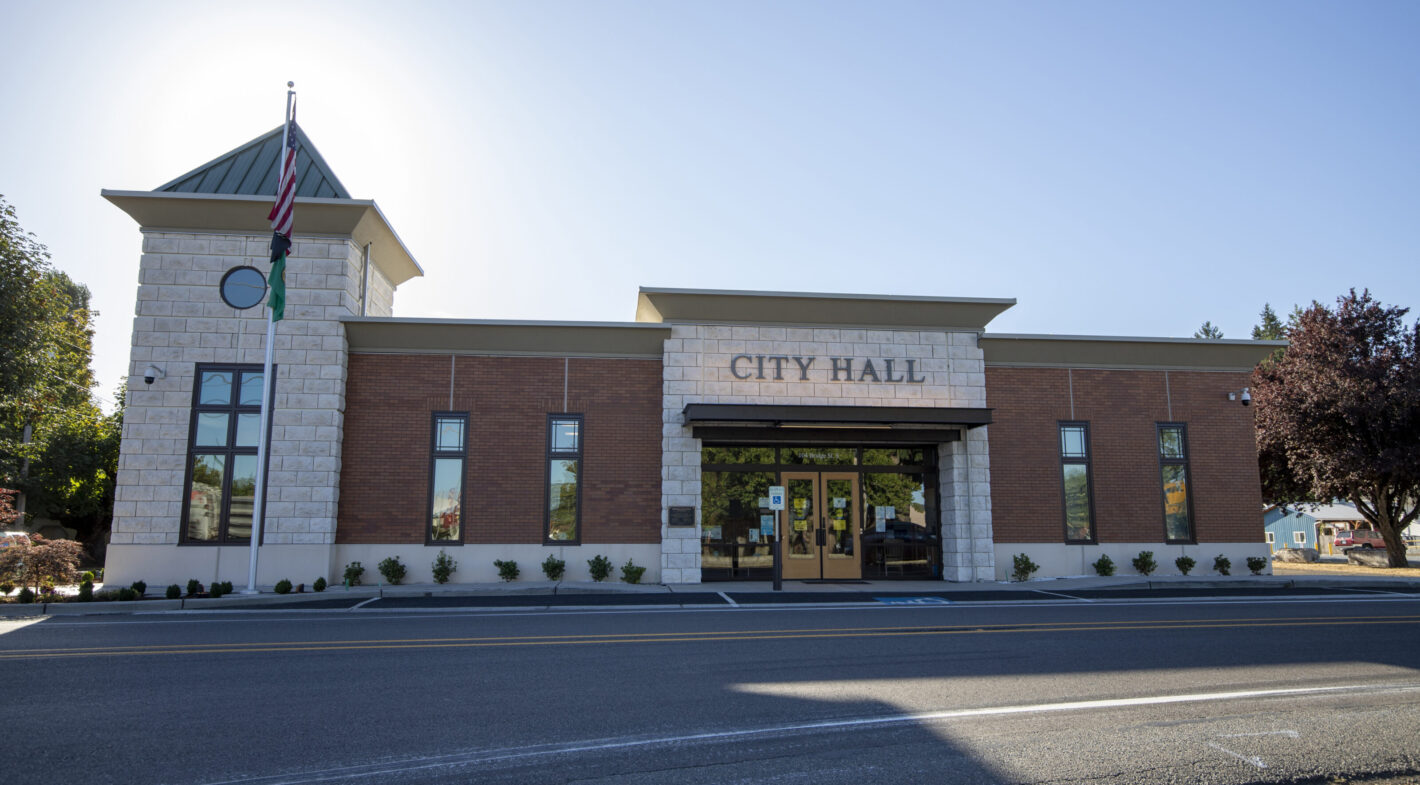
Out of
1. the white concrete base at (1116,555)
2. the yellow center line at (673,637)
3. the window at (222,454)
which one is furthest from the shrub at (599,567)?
the white concrete base at (1116,555)

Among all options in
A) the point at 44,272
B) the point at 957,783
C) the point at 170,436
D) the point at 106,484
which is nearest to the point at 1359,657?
the point at 957,783

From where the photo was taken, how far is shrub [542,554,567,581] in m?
18.6

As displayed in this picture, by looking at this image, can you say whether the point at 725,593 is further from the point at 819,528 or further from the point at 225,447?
the point at 225,447

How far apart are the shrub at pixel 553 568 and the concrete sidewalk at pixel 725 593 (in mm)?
221

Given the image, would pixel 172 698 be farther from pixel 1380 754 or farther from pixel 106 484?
pixel 106 484

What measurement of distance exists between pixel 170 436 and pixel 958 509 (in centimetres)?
1701

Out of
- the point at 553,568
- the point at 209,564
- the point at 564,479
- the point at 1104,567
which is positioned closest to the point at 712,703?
the point at 553,568

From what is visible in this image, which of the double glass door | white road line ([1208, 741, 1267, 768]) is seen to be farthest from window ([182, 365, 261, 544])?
white road line ([1208, 741, 1267, 768])

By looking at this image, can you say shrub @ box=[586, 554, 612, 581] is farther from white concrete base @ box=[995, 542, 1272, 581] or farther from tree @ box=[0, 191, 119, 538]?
tree @ box=[0, 191, 119, 538]

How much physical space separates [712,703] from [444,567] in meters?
12.6

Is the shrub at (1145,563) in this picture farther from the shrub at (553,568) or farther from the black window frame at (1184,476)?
the shrub at (553,568)

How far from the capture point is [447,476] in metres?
19.1

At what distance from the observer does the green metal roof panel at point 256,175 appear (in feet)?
62.8

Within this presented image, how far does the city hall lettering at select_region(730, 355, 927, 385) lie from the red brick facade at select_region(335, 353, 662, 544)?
206 cm
